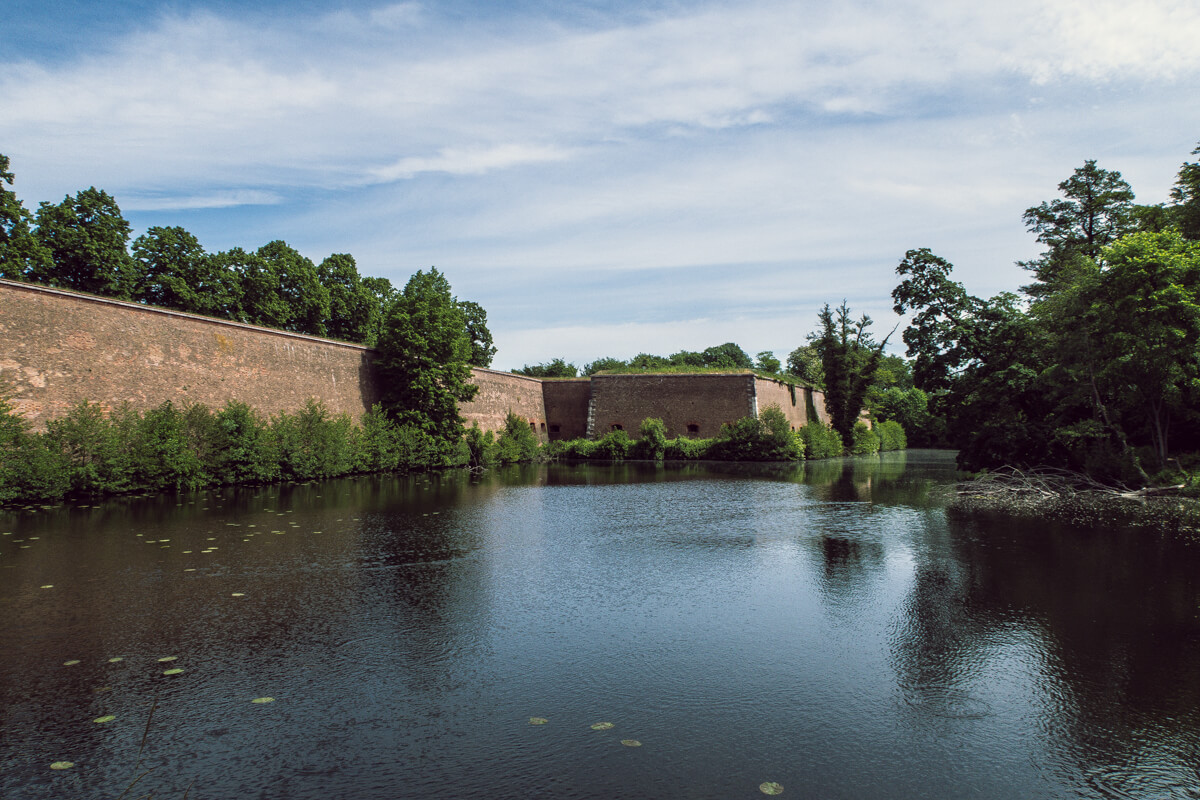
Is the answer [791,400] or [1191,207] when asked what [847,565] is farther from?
[791,400]

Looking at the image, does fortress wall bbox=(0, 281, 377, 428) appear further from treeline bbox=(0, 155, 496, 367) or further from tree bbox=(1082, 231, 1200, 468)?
tree bbox=(1082, 231, 1200, 468)

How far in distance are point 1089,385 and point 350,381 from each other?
22937mm

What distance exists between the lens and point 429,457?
25.5 m

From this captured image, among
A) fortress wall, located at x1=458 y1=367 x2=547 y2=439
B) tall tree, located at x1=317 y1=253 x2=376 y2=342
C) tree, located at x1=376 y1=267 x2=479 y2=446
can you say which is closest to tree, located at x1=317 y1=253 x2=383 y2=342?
tall tree, located at x1=317 y1=253 x2=376 y2=342

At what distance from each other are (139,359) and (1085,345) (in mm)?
23472

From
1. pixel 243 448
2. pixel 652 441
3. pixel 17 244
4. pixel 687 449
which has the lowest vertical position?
pixel 687 449

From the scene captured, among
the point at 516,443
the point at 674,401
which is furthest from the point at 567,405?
the point at 516,443

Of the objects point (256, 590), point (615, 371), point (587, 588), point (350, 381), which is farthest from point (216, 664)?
point (615, 371)

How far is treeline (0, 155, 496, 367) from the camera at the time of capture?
1027 inches

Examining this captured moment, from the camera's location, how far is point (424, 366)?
26031 mm

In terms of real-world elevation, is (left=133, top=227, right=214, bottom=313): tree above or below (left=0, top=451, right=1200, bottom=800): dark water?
above

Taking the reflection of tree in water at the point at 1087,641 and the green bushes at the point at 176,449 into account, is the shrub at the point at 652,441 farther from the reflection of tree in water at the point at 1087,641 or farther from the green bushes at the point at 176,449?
the reflection of tree in water at the point at 1087,641

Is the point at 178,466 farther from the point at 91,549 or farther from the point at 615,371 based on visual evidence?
the point at 615,371

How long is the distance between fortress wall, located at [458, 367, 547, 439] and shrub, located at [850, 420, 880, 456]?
19059 mm
